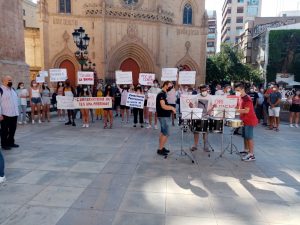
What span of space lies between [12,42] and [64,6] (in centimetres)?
1251

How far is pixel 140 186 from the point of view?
5.43 meters

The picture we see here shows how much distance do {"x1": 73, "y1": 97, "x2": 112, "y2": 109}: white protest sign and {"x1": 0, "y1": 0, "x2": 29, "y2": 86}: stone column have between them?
4.84 meters

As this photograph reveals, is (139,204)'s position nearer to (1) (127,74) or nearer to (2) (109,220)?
(2) (109,220)

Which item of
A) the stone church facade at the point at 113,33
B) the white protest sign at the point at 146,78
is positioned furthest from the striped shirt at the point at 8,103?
the stone church facade at the point at 113,33

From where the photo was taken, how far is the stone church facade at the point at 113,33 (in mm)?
24969

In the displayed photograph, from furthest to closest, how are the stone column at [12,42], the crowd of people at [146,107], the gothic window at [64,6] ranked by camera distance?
the gothic window at [64,6], the stone column at [12,42], the crowd of people at [146,107]

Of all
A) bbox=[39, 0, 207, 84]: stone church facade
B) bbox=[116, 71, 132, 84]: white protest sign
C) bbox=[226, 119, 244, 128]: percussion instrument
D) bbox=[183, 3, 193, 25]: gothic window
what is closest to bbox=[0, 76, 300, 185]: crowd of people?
bbox=[226, 119, 244, 128]: percussion instrument

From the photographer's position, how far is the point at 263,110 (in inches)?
545

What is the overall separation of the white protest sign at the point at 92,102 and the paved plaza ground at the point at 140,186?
2.70 metres

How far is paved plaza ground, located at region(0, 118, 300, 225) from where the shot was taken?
4262 mm

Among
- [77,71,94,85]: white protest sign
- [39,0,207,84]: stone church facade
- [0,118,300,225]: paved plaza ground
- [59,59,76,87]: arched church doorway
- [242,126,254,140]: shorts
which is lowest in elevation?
[0,118,300,225]: paved plaza ground

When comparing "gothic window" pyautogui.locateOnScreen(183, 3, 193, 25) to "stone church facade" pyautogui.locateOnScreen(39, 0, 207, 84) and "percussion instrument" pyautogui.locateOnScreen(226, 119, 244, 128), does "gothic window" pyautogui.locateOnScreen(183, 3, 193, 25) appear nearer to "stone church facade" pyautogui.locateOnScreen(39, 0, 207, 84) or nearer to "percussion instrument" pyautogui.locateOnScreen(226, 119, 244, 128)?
"stone church facade" pyautogui.locateOnScreen(39, 0, 207, 84)

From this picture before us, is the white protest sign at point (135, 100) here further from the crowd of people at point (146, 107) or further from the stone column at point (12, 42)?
the stone column at point (12, 42)

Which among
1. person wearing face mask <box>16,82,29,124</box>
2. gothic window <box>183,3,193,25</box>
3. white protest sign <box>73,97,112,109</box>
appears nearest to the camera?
white protest sign <box>73,97,112,109</box>
